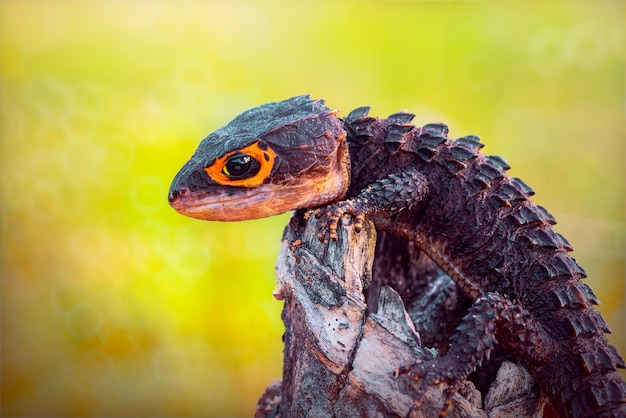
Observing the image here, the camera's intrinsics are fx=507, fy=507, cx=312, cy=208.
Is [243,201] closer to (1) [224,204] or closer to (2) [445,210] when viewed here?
(1) [224,204]

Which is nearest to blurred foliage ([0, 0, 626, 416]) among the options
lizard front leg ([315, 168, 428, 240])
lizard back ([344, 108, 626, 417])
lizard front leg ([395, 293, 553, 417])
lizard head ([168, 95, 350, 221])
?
lizard back ([344, 108, 626, 417])

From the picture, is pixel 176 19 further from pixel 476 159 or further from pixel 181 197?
pixel 476 159

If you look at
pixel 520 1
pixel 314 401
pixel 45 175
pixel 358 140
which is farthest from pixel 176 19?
pixel 314 401

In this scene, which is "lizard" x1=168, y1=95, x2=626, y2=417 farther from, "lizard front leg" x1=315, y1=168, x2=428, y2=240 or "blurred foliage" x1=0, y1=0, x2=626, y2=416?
"blurred foliage" x1=0, y1=0, x2=626, y2=416

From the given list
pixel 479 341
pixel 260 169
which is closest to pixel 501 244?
pixel 479 341

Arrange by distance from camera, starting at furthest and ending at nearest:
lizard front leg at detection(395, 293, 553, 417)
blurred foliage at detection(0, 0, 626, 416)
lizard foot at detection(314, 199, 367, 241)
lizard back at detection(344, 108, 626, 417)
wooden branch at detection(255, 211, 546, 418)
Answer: blurred foliage at detection(0, 0, 626, 416) → lizard foot at detection(314, 199, 367, 241) → lizard back at detection(344, 108, 626, 417) → wooden branch at detection(255, 211, 546, 418) → lizard front leg at detection(395, 293, 553, 417)

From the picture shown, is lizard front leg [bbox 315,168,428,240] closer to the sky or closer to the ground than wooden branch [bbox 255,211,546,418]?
closer to the sky

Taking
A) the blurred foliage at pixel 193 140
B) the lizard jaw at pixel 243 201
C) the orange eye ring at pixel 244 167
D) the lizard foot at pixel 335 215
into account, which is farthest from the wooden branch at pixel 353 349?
the blurred foliage at pixel 193 140
